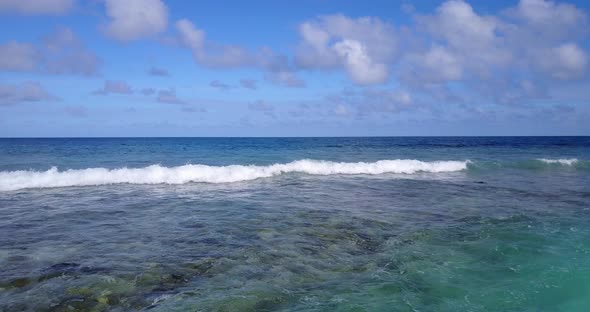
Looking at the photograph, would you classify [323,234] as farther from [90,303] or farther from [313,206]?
[90,303]

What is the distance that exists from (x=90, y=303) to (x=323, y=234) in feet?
20.3

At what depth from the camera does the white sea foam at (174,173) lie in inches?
816

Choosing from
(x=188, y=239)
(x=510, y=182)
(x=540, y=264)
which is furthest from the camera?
(x=510, y=182)

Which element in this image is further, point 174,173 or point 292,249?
point 174,173

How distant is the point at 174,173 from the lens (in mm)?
23906

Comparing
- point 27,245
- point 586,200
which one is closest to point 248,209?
point 27,245

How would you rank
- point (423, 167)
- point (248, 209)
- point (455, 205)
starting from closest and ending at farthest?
point (248, 209) → point (455, 205) → point (423, 167)

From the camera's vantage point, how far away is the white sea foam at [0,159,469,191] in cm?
2073

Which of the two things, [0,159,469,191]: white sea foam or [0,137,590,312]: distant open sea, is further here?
[0,159,469,191]: white sea foam

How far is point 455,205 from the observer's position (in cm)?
1564

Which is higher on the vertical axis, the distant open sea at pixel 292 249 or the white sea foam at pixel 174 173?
the white sea foam at pixel 174 173

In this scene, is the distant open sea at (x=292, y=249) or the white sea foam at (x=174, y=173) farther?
the white sea foam at (x=174, y=173)

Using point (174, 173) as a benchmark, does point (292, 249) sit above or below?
below

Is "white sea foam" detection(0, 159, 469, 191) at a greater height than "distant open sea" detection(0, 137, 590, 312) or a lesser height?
greater
